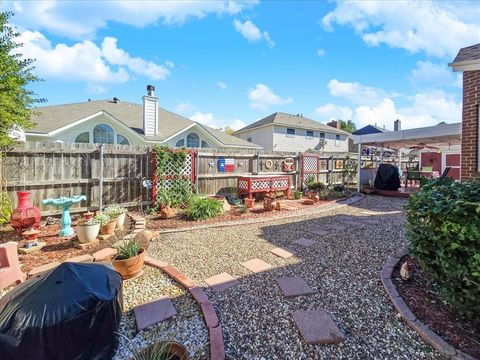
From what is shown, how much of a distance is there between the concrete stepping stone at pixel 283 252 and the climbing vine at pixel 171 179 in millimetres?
3844

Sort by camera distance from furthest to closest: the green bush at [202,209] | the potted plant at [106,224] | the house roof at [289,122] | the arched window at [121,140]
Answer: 1. the house roof at [289,122]
2. the arched window at [121,140]
3. the green bush at [202,209]
4. the potted plant at [106,224]

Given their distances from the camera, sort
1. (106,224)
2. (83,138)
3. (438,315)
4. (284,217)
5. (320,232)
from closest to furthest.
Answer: (438,315) → (106,224) → (320,232) → (284,217) → (83,138)

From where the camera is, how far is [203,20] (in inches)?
327

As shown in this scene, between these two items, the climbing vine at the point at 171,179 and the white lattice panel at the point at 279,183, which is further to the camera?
the white lattice panel at the point at 279,183

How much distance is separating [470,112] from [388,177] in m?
6.07

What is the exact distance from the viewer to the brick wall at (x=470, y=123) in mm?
5605

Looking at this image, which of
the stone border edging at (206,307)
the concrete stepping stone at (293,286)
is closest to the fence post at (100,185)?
the stone border edging at (206,307)

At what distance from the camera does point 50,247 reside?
434 centimetres

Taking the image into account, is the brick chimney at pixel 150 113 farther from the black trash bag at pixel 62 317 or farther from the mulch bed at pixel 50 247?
the black trash bag at pixel 62 317

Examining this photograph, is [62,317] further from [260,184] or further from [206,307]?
[260,184]

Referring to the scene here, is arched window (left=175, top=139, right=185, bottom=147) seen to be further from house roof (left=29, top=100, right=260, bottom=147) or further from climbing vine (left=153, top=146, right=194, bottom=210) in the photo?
climbing vine (left=153, top=146, right=194, bottom=210)

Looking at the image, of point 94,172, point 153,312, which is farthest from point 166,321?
point 94,172

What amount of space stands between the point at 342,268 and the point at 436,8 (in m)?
7.15

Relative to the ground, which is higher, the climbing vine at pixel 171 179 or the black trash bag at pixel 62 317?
the climbing vine at pixel 171 179
